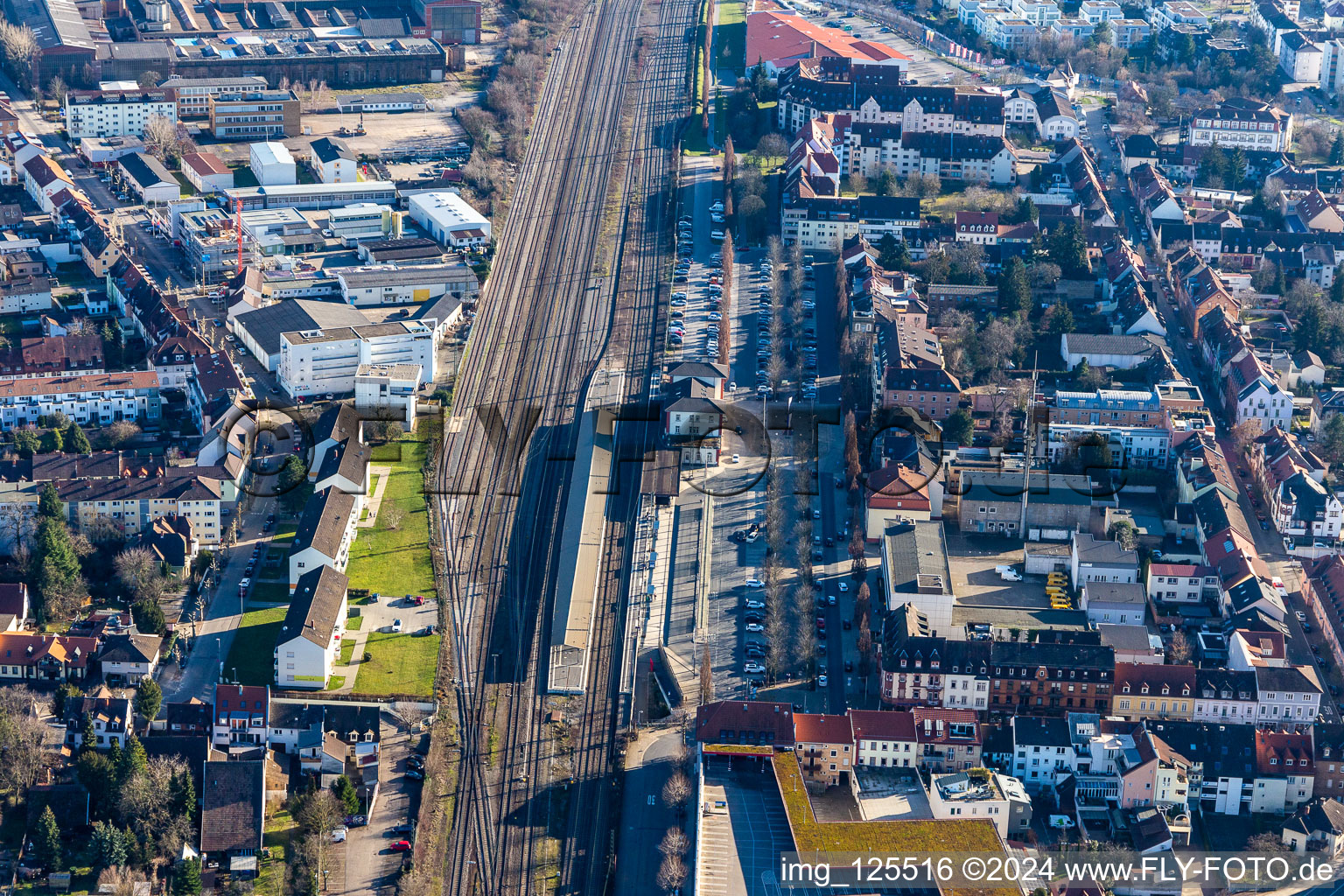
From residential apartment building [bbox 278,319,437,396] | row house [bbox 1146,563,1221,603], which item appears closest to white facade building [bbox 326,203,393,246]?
residential apartment building [bbox 278,319,437,396]

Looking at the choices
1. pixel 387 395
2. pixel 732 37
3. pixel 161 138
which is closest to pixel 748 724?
pixel 387 395

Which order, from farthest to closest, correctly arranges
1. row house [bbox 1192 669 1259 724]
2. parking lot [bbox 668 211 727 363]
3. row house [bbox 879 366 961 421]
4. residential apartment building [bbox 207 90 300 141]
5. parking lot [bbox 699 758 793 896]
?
1. residential apartment building [bbox 207 90 300 141]
2. parking lot [bbox 668 211 727 363]
3. row house [bbox 879 366 961 421]
4. row house [bbox 1192 669 1259 724]
5. parking lot [bbox 699 758 793 896]

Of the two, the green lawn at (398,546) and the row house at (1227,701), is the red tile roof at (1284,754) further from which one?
the green lawn at (398,546)

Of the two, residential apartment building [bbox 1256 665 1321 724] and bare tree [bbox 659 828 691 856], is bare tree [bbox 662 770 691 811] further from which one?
residential apartment building [bbox 1256 665 1321 724]

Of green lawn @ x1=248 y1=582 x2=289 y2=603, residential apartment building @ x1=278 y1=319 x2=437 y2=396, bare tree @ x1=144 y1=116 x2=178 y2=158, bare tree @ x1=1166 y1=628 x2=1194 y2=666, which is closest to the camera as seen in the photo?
bare tree @ x1=1166 y1=628 x2=1194 y2=666

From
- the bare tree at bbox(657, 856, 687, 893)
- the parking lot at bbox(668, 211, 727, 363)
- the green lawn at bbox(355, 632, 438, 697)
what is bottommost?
the bare tree at bbox(657, 856, 687, 893)

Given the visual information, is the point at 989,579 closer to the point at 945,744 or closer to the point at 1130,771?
the point at 945,744

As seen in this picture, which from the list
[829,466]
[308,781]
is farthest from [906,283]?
[308,781]
